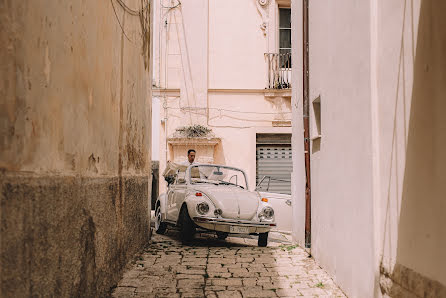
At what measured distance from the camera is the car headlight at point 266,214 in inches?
380

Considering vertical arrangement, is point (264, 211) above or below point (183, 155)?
below

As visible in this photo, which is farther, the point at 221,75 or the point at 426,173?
the point at 221,75

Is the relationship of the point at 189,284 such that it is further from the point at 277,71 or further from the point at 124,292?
the point at 277,71

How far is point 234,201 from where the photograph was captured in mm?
9648

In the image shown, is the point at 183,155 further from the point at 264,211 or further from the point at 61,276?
the point at 61,276

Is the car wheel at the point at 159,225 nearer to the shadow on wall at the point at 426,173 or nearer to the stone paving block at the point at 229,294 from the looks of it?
the stone paving block at the point at 229,294

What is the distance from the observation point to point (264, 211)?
383 inches

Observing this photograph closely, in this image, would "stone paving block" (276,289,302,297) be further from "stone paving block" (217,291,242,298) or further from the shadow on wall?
the shadow on wall

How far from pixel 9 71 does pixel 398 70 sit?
319 centimetres

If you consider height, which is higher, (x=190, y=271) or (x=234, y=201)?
(x=234, y=201)

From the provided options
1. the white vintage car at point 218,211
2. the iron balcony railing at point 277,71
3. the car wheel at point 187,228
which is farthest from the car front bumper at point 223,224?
A: the iron balcony railing at point 277,71

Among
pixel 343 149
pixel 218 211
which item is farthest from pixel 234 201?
pixel 343 149

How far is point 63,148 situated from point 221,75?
13.0 m

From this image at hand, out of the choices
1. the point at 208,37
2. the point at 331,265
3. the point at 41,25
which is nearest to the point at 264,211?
the point at 331,265
